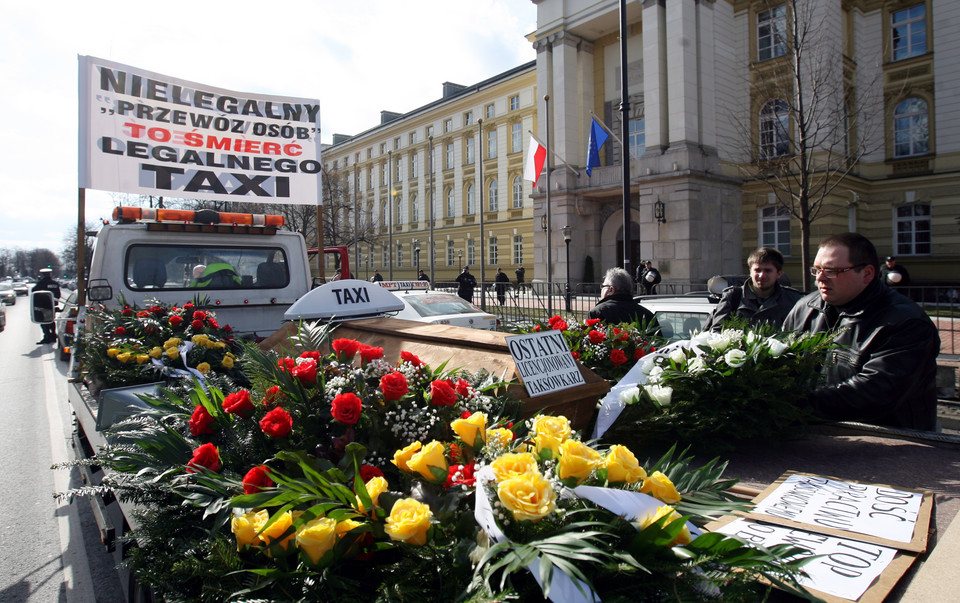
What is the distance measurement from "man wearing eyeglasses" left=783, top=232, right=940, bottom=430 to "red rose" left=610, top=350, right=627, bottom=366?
3.17ft

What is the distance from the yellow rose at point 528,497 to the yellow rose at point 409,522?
22 cm

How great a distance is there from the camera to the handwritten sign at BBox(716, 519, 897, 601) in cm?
152

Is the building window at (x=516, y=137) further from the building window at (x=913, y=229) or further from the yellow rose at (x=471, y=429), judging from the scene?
the yellow rose at (x=471, y=429)

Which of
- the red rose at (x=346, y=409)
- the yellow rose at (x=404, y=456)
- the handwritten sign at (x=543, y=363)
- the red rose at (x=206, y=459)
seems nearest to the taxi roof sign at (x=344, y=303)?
the handwritten sign at (x=543, y=363)

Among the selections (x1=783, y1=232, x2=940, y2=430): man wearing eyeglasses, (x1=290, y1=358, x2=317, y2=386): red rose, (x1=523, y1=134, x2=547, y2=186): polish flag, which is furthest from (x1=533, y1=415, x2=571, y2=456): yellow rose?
(x1=523, y1=134, x2=547, y2=186): polish flag

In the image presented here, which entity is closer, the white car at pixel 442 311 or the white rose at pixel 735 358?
the white rose at pixel 735 358

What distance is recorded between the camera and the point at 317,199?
279 inches

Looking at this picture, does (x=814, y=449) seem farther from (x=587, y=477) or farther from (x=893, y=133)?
(x=893, y=133)

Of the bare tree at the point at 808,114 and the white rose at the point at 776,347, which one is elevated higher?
the bare tree at the point at 808,114

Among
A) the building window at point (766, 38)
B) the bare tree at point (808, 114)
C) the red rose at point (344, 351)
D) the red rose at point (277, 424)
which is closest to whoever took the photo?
the red rose at point (277, 424)

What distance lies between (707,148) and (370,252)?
3736 cm

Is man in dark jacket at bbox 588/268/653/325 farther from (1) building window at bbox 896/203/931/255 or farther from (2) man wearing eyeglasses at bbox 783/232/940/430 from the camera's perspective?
(1) building window at bbox 896/203/931/255

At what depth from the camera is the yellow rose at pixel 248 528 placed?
5.17ft

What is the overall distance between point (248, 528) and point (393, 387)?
0.64 m
